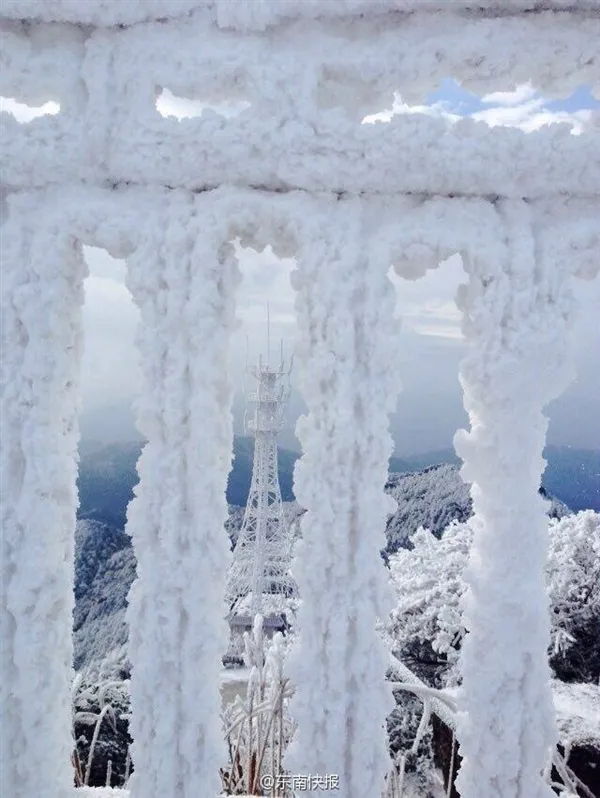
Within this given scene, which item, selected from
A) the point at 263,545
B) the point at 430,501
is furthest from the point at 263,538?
the point at 430,501

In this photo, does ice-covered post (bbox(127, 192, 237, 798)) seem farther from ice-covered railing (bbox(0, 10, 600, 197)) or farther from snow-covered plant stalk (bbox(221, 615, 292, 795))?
snow-covered plant stalk (bbox(221, 615, 292, 795))

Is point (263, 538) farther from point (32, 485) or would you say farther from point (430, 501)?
point (32, 485)

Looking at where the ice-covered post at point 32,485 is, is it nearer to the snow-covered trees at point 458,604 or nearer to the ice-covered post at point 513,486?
the ice-covered post at point 513,486

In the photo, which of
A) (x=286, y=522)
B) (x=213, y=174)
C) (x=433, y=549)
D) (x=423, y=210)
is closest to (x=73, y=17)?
(x=213, y=174)

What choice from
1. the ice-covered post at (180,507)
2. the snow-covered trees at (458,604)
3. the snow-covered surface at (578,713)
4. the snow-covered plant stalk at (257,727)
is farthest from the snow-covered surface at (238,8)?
the snow-covered trees at (458,604)

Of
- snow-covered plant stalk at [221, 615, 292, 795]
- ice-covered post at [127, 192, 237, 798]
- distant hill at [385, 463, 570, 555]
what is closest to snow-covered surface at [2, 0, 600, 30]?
ice-covered post at [127, 192, 237, 798]

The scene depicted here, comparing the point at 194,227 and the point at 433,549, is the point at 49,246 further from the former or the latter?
the point at 433,549
